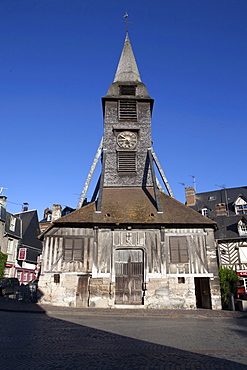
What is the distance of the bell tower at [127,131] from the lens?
58.8ft

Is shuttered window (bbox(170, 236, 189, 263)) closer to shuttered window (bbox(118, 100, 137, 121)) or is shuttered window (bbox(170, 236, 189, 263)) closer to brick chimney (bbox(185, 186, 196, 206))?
shuttered window (bbox(118, 100, 137, 121))

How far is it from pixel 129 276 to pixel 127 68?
15.5m

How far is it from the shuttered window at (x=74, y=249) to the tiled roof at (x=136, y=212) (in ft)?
3.17

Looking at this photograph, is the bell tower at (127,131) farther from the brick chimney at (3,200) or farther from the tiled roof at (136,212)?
the brick chimney at (3,200)

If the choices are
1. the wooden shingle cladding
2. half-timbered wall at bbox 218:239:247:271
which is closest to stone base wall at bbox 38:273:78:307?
the wooden shingle cladding

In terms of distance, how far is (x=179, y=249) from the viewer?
1396cm

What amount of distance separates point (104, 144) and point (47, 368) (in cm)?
1558

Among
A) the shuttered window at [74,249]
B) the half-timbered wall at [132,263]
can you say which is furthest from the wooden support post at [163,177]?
the shuttered window at [74,249]

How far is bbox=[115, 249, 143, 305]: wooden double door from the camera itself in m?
13.5

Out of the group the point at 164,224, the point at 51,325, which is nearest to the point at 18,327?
the point at 51,325

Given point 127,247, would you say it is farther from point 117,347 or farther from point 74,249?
point 117,347

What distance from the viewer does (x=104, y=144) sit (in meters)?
18.7

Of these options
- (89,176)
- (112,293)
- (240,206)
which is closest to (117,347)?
(112,293)

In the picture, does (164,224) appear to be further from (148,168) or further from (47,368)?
(47,368)
